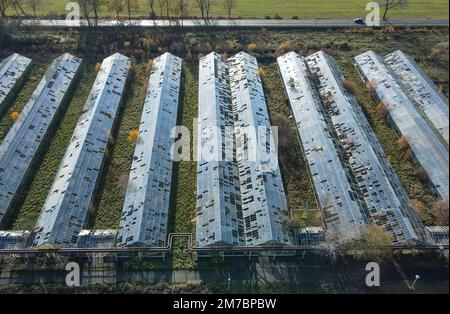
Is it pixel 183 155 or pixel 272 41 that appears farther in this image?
pixel 272 41

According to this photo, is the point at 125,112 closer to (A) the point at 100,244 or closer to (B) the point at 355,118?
(A) the point at 100,244

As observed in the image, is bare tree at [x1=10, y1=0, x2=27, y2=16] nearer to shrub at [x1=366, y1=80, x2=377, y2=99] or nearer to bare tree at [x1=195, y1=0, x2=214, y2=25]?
bare tree at [x1=195, y1=0, x2=214, y2=25]

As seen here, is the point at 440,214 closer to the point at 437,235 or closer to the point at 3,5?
the point at 437,235

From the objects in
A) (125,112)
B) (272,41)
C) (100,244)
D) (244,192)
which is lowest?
(100,244)

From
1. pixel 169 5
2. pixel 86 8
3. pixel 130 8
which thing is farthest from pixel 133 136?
pixel 86 8

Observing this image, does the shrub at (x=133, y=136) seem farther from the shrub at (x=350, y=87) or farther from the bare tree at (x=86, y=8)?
the bare tree at (x=86, y=8)

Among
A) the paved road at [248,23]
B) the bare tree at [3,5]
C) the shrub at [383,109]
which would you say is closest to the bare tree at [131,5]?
the paved road at [248,23]

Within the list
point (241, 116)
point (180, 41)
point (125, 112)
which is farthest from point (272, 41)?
point (125, 112)
